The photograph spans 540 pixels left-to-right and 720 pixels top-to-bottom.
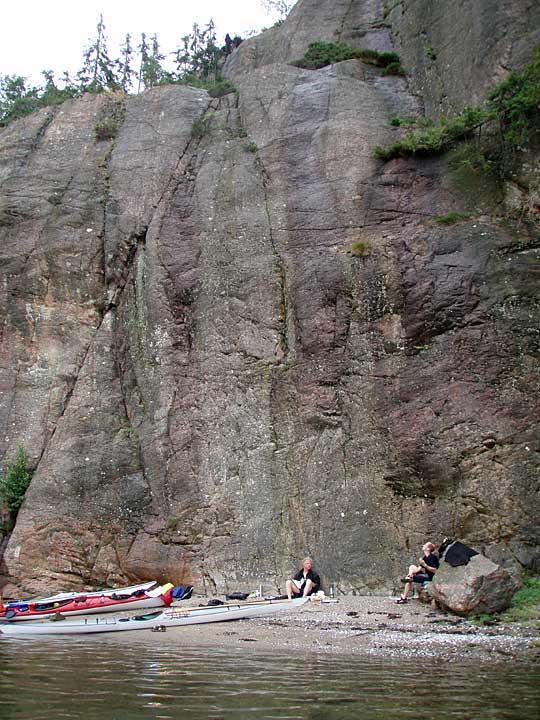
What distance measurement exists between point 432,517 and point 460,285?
546 cm

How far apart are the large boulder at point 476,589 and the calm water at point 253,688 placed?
3001mm

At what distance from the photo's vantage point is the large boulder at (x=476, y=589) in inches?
412

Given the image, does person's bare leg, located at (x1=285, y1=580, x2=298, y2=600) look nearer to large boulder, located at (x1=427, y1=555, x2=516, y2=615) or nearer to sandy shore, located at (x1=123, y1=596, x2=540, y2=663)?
sandy shore, located at (x1=123, y1=596, x2=540, y2=663)

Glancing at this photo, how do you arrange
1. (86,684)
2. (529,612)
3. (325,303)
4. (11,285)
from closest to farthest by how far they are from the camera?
(86,684) < (529,612) < (325,303) < (11,285)

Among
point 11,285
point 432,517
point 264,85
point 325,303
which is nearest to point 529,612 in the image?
point 432,517

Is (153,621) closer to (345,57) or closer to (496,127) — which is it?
(496,127)

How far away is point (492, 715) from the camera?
5336mm

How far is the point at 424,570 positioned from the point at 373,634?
3137 millimetres

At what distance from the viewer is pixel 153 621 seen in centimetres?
1174

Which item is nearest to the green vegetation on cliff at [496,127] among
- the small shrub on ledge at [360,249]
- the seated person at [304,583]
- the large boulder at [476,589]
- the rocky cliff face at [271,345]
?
the rocky cliff face at [271,345]

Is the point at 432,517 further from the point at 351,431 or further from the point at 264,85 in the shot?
the point at 264,85

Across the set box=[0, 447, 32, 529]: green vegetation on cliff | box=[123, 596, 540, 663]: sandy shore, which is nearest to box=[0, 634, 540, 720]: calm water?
box=[123, 596, 540, 663]: sandy shore

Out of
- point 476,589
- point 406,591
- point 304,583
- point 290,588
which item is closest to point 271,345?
point 304,583

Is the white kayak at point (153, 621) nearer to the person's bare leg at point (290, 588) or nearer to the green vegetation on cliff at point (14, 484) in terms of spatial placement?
the person's bare leg at point (290, 588)
